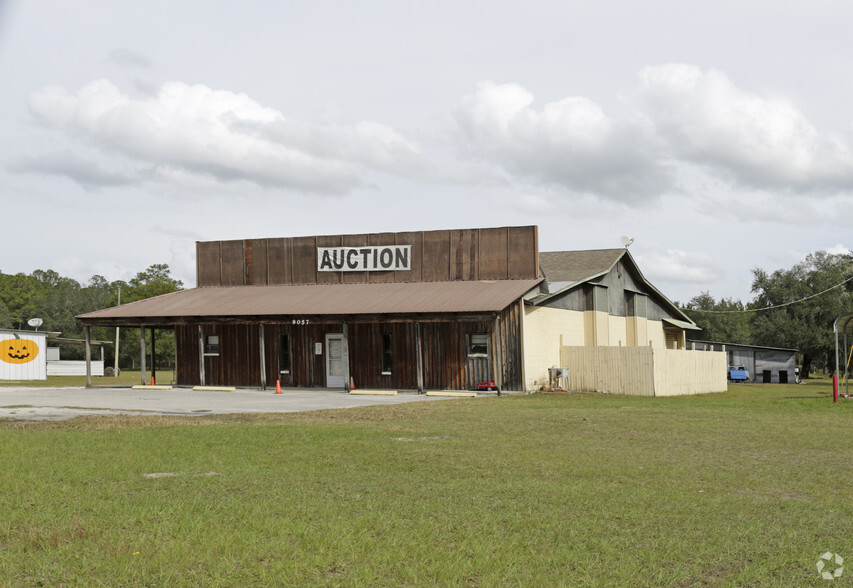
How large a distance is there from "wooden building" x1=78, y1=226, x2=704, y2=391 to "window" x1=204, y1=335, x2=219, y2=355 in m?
0.06

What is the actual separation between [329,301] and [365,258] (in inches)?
143

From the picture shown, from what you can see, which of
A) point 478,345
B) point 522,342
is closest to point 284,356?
point 478,345

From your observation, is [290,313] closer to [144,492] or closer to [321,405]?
[321,405]

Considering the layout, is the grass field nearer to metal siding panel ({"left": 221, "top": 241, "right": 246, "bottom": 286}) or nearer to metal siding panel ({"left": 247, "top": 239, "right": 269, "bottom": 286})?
metal siding panel ({"left": 247, "top": 239, "right": 269, "bottom": 286})

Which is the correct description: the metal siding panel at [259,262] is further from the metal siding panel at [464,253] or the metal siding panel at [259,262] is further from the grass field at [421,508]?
the grass field at [421,508]

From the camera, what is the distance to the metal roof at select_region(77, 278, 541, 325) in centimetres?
3022

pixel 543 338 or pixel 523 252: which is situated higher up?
pixel 523 252

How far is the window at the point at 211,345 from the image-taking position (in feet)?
118

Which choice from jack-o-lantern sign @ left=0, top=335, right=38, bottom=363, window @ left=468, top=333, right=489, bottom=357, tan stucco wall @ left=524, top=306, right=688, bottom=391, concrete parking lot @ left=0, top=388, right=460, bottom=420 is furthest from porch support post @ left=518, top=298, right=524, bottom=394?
jack-o-lantern sign @ left=0, top=335, right=38, bottom=363

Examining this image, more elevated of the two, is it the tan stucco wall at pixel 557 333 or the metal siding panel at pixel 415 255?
the metal siding panel at pixel 415 255

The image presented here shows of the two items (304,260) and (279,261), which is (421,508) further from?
(279,261)

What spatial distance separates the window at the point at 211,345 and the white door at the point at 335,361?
508 centimetres

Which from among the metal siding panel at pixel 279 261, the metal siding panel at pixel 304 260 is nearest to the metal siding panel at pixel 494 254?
the metal siding panel at pixel 304 260

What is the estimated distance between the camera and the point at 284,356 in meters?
35.1
